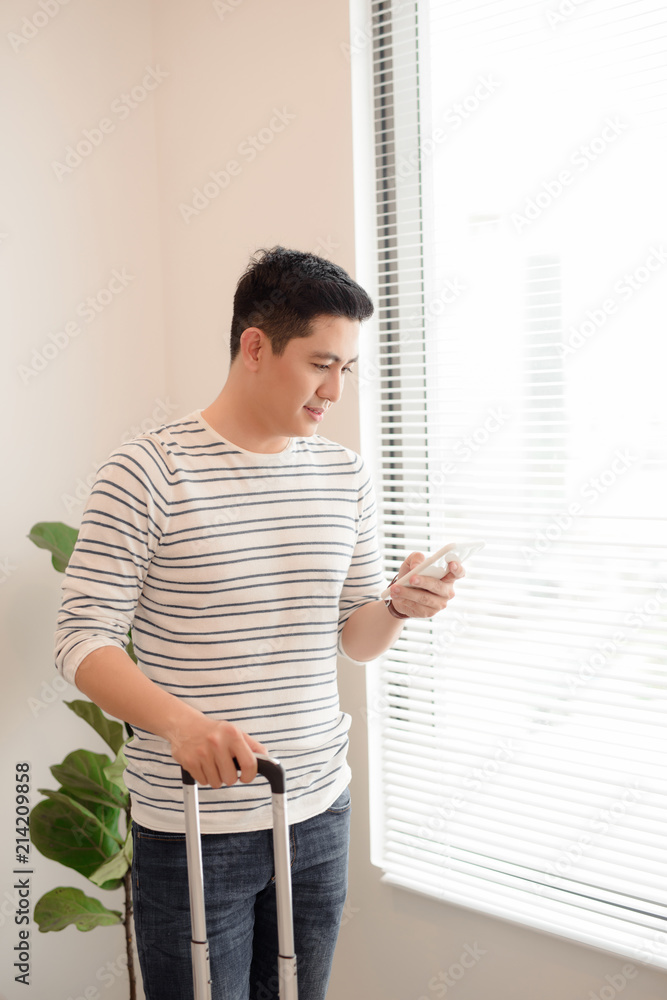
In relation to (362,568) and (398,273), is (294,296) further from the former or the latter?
(398,273)

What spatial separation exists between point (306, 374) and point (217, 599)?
1.16ft

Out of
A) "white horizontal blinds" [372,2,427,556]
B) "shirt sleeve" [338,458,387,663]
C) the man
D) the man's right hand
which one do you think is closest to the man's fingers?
the man's right hand

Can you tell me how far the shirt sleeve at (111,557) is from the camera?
1110 millimetres

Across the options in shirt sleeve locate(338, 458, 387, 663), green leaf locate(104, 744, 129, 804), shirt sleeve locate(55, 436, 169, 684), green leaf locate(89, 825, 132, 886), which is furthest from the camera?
green leaf locate(104, 744, 129, 804)

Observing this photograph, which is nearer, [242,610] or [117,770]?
[242,610]

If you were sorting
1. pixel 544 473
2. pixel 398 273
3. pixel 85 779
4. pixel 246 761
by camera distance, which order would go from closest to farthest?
pixel 246 761 < pixel 544 473 < pixel 85 779 < pixel 398 273

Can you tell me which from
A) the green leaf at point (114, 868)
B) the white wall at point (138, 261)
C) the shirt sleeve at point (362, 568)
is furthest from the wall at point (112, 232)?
the shirt sleeve at point (362, 568)

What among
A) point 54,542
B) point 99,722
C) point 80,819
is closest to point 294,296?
point 54,542

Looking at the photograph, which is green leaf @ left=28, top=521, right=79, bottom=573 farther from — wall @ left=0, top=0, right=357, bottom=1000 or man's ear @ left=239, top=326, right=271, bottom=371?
man's ear @ left=239, top=326, right=271, bottom=371

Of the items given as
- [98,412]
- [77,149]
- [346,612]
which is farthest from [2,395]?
[346,612]

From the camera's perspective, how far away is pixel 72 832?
5.75 ft

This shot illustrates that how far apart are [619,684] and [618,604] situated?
16cm

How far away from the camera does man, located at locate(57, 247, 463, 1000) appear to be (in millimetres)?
1149

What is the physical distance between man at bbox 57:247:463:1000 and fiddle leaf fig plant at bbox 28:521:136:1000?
0.57m
